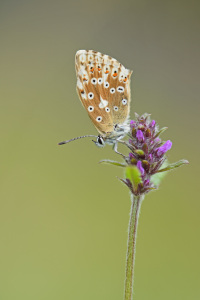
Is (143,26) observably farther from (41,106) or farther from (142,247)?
(142,247)

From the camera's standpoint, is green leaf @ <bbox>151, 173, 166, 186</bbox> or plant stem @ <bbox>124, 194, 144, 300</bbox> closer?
plant stem @ <bbox>124, 194, 144, 300</bbox>

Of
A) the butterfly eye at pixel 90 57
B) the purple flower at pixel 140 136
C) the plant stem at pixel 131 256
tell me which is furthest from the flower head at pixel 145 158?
the butterfly eye at pixel 90 57

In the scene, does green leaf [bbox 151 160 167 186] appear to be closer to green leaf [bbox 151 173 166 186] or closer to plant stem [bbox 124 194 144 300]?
green leaf [bbox 151 173 166 186]

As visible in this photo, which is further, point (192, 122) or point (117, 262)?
point (192, 122)

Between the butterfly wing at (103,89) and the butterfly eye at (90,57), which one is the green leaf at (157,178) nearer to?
the butterfly wing at (103,89)

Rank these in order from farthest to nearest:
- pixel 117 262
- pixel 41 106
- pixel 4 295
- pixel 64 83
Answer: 1. pixel 64 83
2. pixel 41 106
3. pixel 117 262
4. pixel 4 295

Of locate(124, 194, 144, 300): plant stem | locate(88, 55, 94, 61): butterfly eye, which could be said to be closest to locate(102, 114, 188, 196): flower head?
locate(124, 194, 144, 300): plant stem

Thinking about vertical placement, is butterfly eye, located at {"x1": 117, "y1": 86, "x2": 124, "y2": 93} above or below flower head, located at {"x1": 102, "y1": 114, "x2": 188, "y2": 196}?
above

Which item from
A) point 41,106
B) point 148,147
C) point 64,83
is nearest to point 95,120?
point 148,147
